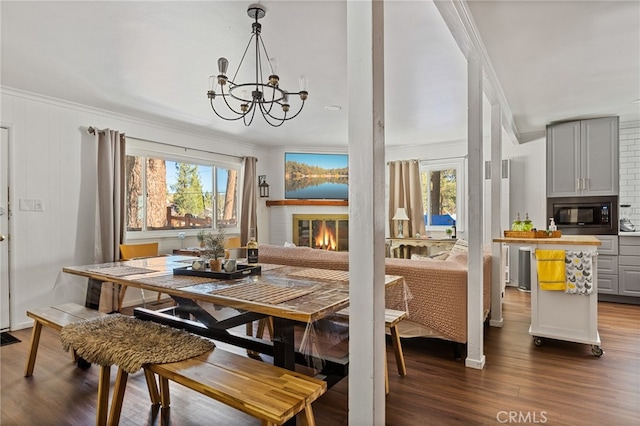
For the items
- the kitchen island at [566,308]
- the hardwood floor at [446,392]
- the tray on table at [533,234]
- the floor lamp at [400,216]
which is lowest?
the hardwood floor at [446,392]

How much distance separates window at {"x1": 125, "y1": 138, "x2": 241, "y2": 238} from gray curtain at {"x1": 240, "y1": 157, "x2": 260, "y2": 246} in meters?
0.17

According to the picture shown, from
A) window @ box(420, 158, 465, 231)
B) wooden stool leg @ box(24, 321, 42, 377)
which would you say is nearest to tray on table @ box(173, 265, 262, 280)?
wooden stool leg @ box(24, 321, 42, 377)

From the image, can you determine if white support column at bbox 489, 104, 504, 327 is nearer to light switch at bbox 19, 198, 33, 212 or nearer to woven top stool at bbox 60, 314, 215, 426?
woven top stool at bbox 60, 314, 215, 426

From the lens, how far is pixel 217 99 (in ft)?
12.3

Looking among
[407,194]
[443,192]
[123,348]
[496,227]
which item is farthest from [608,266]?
[123,348]

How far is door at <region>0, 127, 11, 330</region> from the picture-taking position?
346cm

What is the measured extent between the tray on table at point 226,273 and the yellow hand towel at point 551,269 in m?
2.27

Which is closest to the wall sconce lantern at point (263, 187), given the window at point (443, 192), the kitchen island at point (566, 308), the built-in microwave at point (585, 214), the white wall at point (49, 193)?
the white wall at point (49, 193)

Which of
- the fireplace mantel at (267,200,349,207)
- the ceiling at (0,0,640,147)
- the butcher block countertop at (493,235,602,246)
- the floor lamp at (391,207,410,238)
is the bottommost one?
the butcher block countertop at (493,235,602,246)

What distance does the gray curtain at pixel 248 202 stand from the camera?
5.96m

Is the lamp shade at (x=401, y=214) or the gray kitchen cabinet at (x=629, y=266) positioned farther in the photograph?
the lamp shade at (x=401, y=214)

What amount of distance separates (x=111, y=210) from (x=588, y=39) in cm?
472

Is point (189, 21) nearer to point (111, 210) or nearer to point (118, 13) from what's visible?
point (118, 13)

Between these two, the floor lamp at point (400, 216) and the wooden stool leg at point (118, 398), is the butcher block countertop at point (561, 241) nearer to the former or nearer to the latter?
the wooden stool leg at point (118, 398)
